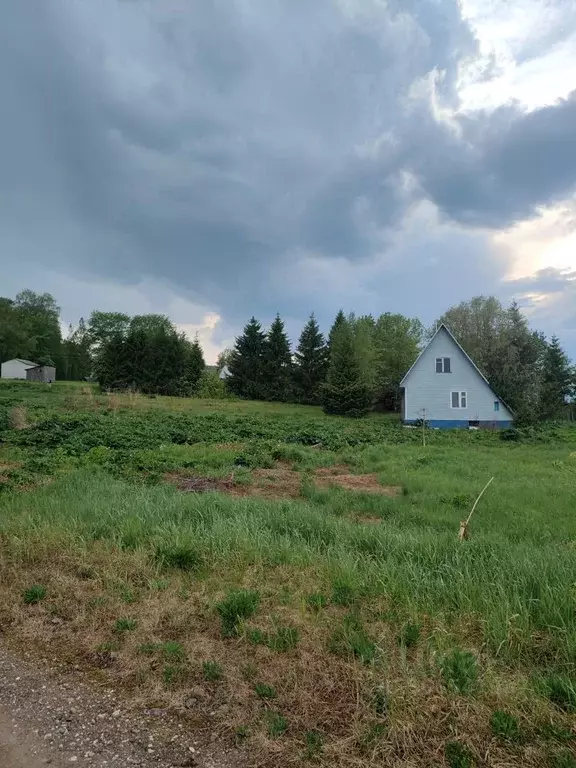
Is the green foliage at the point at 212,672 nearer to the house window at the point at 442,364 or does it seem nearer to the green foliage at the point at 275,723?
the green foliage at the point at 275,723

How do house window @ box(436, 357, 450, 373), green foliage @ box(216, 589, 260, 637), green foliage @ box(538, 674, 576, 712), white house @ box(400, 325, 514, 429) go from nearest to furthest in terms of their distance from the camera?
green foliage @ box(538, 674, 576, 712) < green foliage @ box(216, 589, 260, 637) < white house @ box(400, 325, 514, 429) < house window @ box(436, 357, 450, 373)

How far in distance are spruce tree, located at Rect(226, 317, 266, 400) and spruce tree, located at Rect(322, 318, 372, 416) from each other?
42.5 feet

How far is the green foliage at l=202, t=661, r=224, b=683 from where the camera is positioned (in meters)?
3.00

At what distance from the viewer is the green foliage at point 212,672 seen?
3.00m

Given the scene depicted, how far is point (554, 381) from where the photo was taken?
4075 centimetres

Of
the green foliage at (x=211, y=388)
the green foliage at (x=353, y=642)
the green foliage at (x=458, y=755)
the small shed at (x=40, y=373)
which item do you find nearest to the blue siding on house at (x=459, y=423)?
the green foliage at (x=211, y=388)

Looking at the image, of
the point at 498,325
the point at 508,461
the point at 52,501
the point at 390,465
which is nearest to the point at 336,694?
the point at 52,501

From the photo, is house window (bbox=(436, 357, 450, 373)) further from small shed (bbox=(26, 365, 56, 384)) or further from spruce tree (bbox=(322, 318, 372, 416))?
→ small shed (bbox=(26, 365, 56, 384))

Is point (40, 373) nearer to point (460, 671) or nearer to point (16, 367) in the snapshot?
point (16, 367)

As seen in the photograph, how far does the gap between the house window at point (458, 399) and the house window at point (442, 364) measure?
1.73 m

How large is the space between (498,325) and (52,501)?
152 ft

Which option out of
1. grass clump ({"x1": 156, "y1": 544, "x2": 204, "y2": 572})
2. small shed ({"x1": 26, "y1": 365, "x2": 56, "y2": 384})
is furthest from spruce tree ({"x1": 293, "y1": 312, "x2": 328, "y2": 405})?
grass clump ({"x1": 156, "y1": 544, "x2": 204, "y2": 572})

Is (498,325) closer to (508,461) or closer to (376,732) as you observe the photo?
(508,461)

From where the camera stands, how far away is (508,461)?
16078 millimetres
